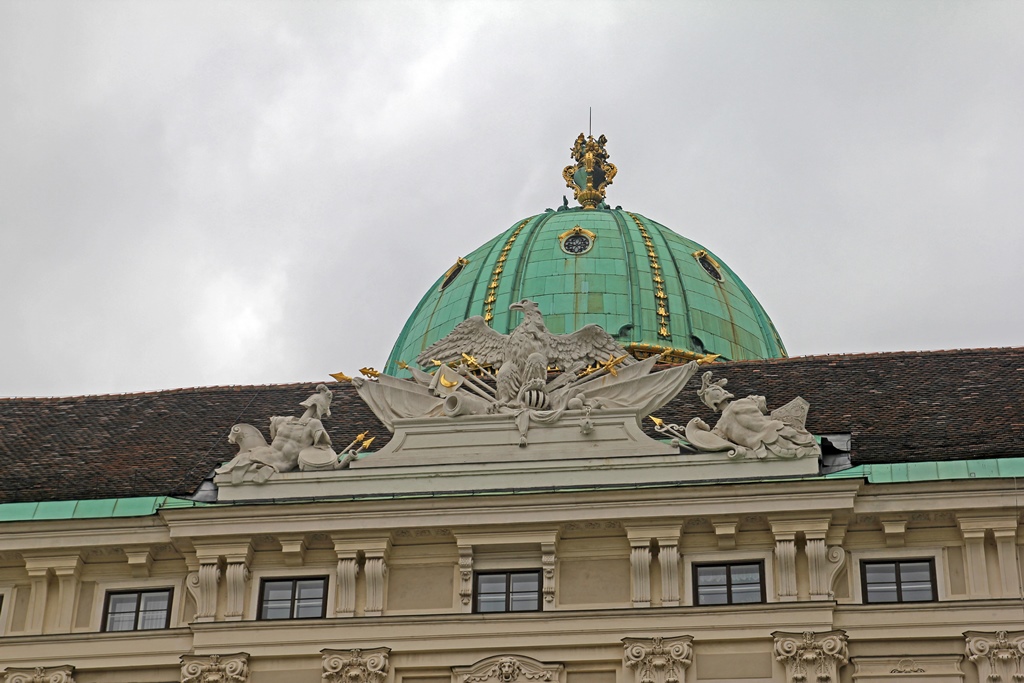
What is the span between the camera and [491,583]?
3756 cm

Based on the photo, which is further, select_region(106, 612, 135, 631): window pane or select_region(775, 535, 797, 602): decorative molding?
select_region(106, 612, 135, 631): window pane

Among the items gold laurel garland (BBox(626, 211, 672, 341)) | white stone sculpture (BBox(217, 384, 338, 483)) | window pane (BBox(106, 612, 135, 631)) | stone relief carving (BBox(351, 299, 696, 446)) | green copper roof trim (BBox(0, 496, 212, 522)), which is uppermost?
gold laurel garland (BBox(626, 211, 672, 341))

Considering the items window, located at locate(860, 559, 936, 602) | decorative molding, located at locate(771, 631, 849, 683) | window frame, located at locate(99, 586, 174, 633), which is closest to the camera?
decorative molding, located at locate(771, 631, 849, 683)

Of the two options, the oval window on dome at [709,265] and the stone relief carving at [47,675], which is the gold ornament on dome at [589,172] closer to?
the oval window on dome at [709,265]

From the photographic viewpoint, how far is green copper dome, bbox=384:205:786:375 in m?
58.8

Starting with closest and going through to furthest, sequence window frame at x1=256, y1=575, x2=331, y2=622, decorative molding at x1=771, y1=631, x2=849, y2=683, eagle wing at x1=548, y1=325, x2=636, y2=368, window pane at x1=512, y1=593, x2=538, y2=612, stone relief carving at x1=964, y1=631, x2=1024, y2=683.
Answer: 1. stone relief carving at x1=964, y1=631, x2=1024, y2=683
2. decorative molding at x1=771, y1=631, x2=849, y2=683
3. window pane at x1=512, y1=593, x2=538, y2=612
4. window frame at x1=256, y1=575, x2=331, y2=622
5. eagle wing at x1=548, y1=325, x2=636, y2=368

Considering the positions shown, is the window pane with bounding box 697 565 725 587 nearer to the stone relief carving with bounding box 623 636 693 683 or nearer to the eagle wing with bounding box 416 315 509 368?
the stone relief carving with bounding box 623 636 693 683

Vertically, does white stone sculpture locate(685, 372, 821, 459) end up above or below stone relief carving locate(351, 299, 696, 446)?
below

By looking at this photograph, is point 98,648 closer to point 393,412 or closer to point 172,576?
point 172,576

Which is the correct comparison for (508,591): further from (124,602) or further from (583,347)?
(124,602)

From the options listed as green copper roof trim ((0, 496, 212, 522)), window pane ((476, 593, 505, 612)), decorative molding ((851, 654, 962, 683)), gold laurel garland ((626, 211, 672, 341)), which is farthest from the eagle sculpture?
gold laurel garland ((626, 211, 672, 341))

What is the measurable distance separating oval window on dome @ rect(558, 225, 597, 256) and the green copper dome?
0.08ft

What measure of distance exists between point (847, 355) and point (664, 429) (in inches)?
314

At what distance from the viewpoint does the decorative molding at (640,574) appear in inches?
1454
